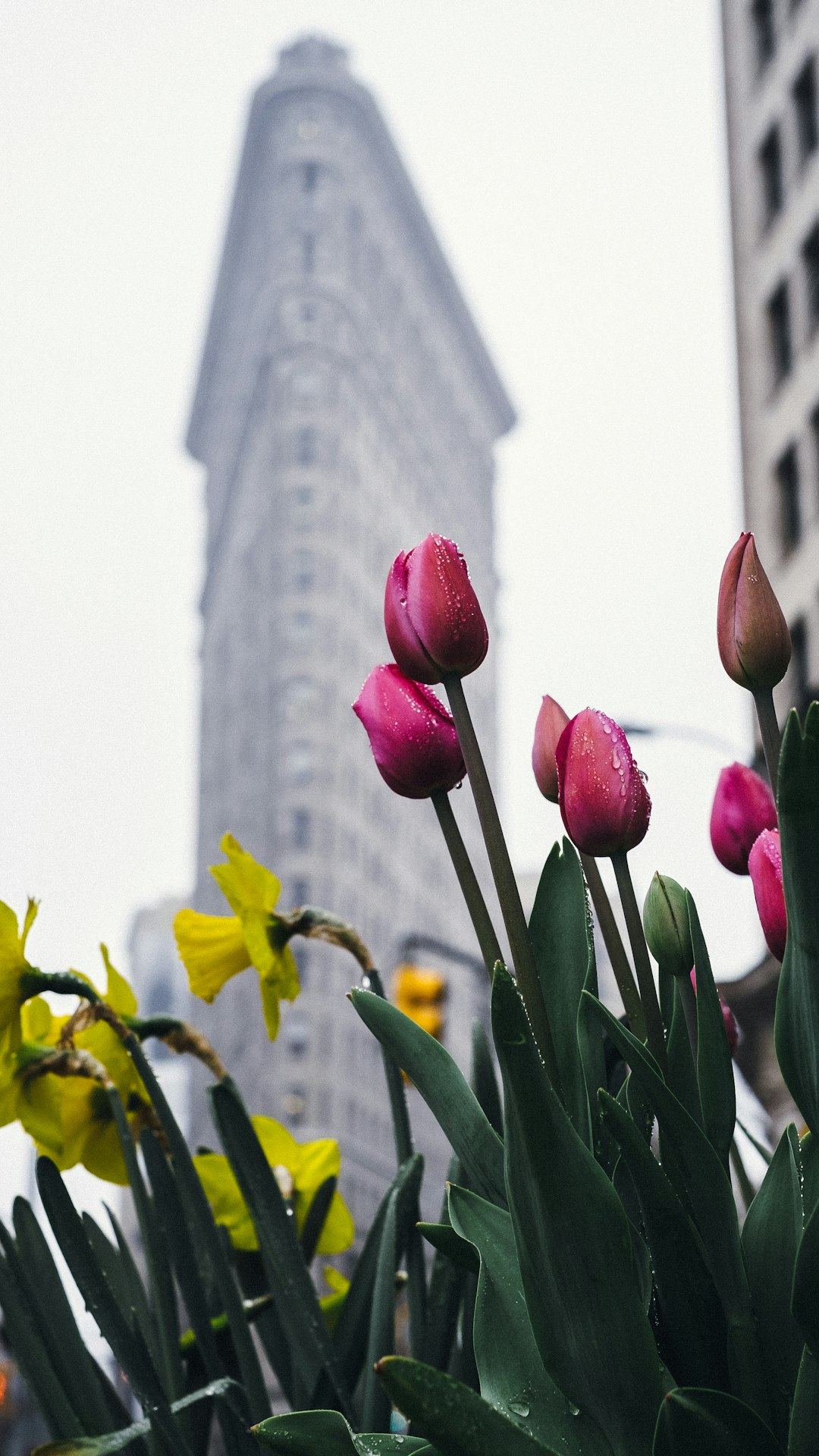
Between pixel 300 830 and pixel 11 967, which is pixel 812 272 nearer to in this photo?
pixel 11 967

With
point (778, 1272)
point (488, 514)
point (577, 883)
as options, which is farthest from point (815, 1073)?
point (488, 514)

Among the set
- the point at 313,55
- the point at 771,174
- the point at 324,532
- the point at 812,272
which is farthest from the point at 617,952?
the point at 313,55

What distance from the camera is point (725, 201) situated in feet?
81.9

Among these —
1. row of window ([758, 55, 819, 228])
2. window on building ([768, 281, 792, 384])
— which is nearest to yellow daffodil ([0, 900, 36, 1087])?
window on building ([768, 281, 792, 384])

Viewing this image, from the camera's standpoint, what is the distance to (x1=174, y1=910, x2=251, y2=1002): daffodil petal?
1.25 meters

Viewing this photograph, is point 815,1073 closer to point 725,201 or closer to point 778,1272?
point 778,1272

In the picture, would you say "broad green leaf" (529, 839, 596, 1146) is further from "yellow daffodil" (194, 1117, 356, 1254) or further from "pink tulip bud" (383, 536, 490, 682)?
"yellow daffodil" (194, 1117, 356, 1254)

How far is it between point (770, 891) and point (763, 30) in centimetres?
2589

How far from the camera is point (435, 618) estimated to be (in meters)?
0.91

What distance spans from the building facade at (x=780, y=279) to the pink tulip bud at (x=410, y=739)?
19.4 m

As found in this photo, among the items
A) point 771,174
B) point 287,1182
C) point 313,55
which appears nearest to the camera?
point 287,1182

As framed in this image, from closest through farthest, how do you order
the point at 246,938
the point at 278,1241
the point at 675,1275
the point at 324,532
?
the point at 675,1275, the point at 278,1241, the point at 246,938, the point at 324,532

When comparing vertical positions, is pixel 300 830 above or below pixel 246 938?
above

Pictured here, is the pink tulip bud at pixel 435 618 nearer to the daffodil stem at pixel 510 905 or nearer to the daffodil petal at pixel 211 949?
the daffodil stem at pixel 510 905
